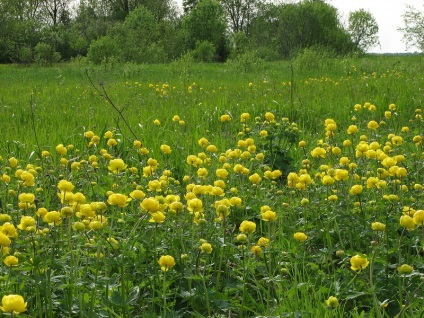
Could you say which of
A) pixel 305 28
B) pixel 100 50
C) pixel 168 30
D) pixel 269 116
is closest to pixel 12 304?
pixel 269 116

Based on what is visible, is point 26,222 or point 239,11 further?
point 239,11

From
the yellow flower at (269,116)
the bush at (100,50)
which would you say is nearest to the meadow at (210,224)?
the yellow flower at (269,116)

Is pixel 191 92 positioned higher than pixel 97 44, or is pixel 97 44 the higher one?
pixel 97 44

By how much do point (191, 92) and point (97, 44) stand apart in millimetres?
14889

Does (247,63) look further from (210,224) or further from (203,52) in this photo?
(203,52)

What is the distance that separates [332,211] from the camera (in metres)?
2.38

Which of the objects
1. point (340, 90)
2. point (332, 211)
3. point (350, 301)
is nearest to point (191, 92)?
point (340, 90)

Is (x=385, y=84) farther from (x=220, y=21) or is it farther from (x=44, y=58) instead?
(x=220, y=21)

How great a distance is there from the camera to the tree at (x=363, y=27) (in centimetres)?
5528

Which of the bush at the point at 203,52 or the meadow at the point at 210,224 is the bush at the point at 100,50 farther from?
the meadow at the point at 210,224

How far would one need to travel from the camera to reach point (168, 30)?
3594cm

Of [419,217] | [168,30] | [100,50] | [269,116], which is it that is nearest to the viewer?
[419,217]

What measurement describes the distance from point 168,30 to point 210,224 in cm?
3511

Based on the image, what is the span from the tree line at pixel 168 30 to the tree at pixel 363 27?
112 millimetres
